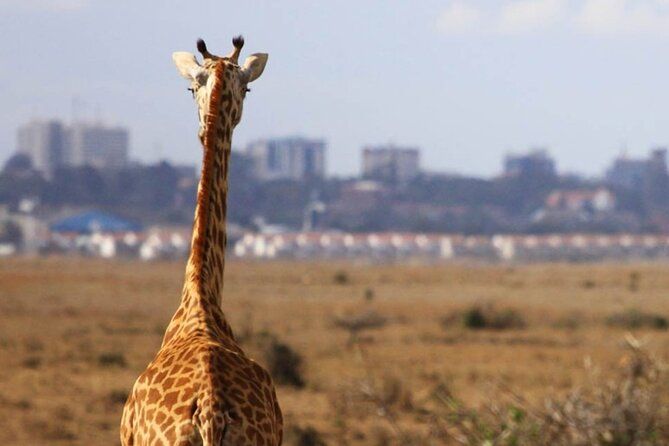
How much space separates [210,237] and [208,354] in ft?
2.62

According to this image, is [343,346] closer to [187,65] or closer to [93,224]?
[187,65]

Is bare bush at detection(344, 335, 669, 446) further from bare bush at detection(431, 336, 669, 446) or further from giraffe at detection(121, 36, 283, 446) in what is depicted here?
giraffe at detection(121, 36, 283, 446)

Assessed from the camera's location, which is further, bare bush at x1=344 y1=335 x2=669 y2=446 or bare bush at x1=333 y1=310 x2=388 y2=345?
bare bush at x1=333 y1=310 x2=388 y2=345

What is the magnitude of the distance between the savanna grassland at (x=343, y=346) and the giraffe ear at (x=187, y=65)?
4422mm

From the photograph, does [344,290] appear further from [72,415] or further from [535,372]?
[72,415]

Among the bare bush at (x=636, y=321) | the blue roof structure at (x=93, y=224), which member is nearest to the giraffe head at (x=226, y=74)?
the bare bush at (x=636, y=321)

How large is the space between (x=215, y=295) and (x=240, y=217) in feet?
578

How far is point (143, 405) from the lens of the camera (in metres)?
5.86

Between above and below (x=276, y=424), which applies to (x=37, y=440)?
below

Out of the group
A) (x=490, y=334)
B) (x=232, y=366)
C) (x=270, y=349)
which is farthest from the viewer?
(x=490, y=334)

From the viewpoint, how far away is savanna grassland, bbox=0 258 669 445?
19.7 metres

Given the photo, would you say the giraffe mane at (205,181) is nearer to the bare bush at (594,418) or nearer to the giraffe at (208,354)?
the giraffe at (208,354)

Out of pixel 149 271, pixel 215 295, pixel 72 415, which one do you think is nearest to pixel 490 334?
pixel 72 415

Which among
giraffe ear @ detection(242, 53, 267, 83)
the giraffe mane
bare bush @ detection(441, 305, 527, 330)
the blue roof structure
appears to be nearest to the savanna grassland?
bare bush @ detection(441, 305, 527, 330)
